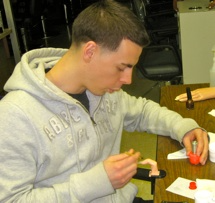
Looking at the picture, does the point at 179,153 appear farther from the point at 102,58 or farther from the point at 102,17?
Result: the point at 102,17

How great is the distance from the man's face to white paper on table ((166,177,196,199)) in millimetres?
357

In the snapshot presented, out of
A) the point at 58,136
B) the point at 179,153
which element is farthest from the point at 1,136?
the point at 179,153

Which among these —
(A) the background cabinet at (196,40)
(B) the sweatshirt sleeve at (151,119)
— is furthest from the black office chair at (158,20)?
(B) the sweatshirt sleeve at (151,119)

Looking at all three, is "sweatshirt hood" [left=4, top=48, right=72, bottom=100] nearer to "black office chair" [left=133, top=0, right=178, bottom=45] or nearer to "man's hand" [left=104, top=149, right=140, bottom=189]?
"man's hand" [left=104, top=149, right=140, bottom=189]

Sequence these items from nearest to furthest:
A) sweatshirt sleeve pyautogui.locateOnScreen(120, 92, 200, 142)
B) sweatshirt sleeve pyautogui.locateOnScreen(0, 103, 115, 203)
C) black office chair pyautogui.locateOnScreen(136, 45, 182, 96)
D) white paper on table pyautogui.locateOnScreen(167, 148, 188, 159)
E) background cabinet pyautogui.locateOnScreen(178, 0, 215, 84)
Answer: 1. sweatshirt sleeve pyautogui.locateOnScreen(0, 103, 115, 203)
2. white paper on table pyautogui.locateOnScreen(167, 148, 188, 159)
3. sweatshirt sleeve pyautogui.locateOnScreen(120, 92, 200, 142)
4. black office chair pyautogui.locateOnScreen(136, 45, 182, 96)
5. background cabinet pyautogui.locateOnScreen(178, 0, 215, 84)

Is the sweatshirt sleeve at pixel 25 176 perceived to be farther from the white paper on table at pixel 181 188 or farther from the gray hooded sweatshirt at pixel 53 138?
the white paper on table at pixel 181 188

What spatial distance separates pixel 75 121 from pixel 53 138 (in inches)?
4.6

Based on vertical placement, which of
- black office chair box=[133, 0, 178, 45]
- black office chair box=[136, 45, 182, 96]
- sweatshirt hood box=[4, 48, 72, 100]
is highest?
sweatshirt hood box=[4, 48, 72, 100]

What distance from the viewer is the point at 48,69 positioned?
1249 millimetres

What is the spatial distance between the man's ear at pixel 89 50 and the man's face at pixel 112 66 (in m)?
0.01

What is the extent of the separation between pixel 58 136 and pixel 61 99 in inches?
4.6

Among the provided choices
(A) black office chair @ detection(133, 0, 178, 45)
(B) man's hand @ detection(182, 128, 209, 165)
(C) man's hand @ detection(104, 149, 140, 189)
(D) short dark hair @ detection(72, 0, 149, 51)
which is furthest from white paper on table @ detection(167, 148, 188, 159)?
(A) black office chair @ detection(133, 0, 178, 45)

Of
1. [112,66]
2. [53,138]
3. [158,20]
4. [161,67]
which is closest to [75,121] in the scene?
[53,138]

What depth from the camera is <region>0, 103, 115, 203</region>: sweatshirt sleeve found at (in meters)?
0.96
